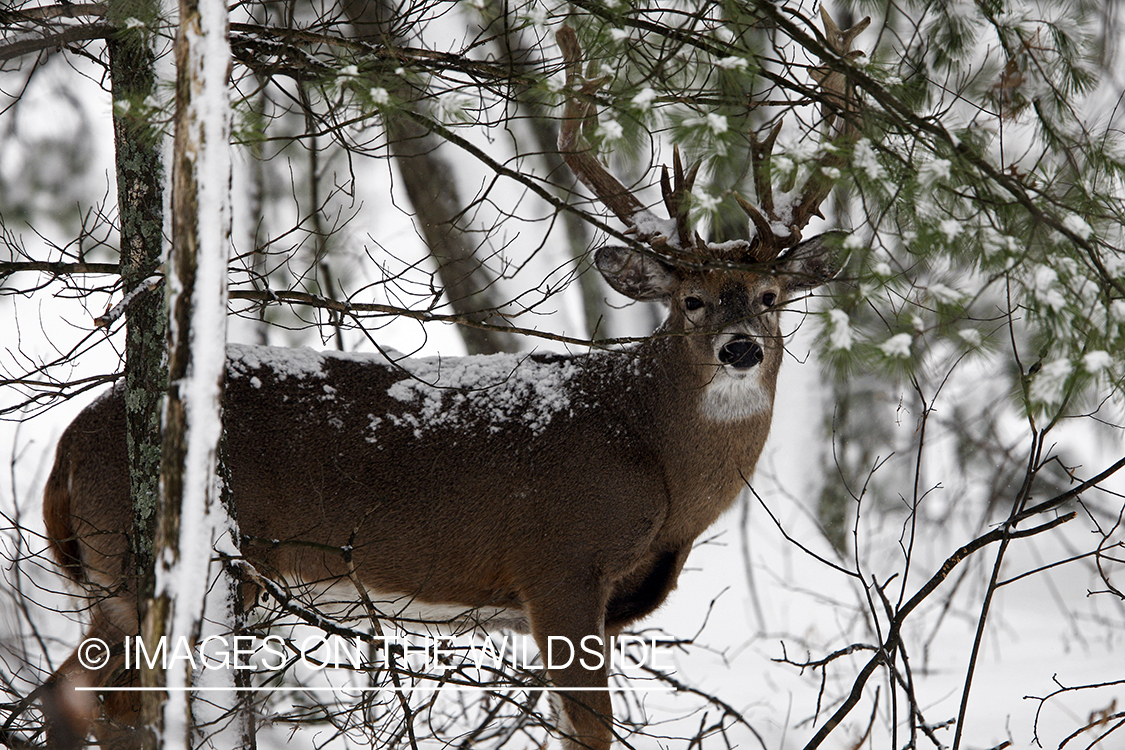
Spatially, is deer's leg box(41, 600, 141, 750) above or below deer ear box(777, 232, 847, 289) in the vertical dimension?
below

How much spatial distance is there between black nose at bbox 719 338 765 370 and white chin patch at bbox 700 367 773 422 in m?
0.33

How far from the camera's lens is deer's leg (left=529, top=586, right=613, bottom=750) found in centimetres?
418

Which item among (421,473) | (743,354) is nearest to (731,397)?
(743,354)

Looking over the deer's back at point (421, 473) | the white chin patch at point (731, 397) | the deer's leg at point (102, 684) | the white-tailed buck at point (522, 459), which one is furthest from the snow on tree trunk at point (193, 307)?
the white chin patch at point (731, 397)

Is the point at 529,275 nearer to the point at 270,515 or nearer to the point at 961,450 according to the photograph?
the point at 961,450

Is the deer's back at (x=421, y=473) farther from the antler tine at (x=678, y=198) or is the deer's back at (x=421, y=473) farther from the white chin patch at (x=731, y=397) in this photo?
the antler tine at (x=678, y=198)

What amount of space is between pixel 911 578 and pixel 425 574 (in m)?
Result: 7.61

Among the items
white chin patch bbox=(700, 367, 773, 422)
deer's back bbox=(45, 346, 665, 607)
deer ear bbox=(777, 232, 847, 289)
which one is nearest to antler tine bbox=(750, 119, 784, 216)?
deer ear bbox=(777, 232, 847, 289)

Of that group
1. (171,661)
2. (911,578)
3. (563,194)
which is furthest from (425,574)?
(911,578)

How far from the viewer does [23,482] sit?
34.5 feet

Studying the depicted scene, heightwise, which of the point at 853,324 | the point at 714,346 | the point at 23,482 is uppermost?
the point at 23,482

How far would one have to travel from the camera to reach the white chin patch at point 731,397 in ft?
14.7

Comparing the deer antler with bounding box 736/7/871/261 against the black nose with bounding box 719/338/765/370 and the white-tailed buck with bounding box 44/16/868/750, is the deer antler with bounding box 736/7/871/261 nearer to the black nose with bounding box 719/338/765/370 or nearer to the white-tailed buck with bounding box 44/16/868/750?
the white-tailed buck with bounding box 44/16/868/750

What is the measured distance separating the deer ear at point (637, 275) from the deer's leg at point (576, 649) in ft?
4.62
